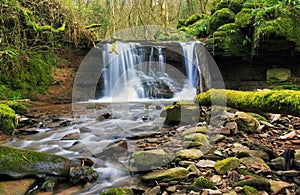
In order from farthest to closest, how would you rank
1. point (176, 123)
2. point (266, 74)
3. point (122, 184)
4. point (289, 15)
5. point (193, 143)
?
point (266, 74), point (289, 15), point (176, 123), point (193, 143), point (122, 184)

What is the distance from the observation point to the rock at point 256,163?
2.79 metres

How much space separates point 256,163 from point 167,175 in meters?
1.16

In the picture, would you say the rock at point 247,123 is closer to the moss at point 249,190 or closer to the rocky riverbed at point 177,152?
the rocky riverbed at point 177,152

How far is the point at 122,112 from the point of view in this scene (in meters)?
7.42

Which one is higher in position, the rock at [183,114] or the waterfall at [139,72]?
the waterfall at [139,72]

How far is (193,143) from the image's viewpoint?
3727mm

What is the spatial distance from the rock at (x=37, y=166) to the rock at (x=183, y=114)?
2.74 m

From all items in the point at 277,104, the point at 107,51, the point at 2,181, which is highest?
the point at 107,51

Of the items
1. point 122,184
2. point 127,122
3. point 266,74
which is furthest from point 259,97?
point 266,74

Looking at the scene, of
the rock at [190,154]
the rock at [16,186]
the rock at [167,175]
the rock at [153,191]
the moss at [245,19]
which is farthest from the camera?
the moss at [245,19]

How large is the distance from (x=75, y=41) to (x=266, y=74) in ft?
25.2

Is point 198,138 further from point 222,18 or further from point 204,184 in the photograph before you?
point 222,18

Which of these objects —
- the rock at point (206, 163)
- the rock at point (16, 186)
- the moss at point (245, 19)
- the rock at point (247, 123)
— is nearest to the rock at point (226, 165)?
the rock at point (206, 163)

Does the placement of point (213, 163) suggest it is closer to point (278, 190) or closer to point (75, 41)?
point (278, 190)
